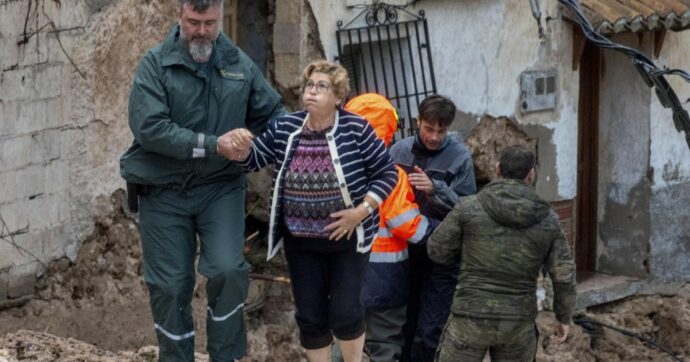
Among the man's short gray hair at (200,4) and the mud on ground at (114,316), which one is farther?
the mud on ground at (114,316)

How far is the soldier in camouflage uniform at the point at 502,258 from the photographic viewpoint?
7.09 metres

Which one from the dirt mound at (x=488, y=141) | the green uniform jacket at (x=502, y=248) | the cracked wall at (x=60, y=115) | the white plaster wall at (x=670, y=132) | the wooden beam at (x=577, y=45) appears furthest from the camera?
the white plaster wall at (x=670, y=132)

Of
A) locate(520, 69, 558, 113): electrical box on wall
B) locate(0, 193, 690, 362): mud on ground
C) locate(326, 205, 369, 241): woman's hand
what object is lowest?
locate(0, 193, 690, 362): mud on ground

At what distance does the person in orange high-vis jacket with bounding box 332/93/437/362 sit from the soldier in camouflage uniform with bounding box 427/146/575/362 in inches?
13.1

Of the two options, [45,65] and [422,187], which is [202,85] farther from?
[45,65]

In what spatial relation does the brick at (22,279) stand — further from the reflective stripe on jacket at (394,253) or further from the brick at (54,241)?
the reflective stripe on jacket at (394,253)

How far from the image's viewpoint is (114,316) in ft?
30.2

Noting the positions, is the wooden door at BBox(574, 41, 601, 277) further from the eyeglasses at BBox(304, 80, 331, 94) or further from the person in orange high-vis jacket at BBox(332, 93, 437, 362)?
the eyeglasses at BBox(304, 80, 331, 94)

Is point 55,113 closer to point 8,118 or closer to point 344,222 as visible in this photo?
point 8,118

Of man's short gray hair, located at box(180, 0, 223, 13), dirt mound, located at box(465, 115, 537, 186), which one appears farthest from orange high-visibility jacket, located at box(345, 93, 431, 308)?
dirt mound, located at box(465, 115, 537, 186)

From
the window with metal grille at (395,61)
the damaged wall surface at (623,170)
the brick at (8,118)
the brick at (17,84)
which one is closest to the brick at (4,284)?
the brick at (8,118)

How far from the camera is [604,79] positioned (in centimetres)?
1292

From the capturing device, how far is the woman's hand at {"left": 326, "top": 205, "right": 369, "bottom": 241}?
657 cm

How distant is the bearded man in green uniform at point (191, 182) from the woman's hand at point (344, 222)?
1.47 ft
